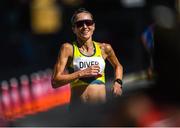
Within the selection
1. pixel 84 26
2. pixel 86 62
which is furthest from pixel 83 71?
pixel 84 26

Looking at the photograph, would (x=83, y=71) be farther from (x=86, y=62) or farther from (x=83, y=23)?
(x=83, y=23)

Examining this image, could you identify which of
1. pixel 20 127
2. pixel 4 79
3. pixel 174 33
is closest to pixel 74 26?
pixel 174 33

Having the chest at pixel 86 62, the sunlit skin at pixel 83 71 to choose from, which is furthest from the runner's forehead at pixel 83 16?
the chest at pixel 86 62

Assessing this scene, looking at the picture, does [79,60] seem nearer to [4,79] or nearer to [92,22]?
[92,22]

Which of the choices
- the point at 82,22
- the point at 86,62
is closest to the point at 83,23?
the point at 82,22

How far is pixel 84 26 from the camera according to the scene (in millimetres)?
2482

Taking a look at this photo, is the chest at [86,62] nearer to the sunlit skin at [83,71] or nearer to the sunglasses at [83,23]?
the sunlit skin at [83,71]

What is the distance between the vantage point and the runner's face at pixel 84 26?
2.45 m

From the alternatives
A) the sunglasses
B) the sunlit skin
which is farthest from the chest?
the sunglasses

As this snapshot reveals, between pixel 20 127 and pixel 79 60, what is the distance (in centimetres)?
330

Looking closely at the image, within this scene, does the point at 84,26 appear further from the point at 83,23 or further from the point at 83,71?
the point at 83,71

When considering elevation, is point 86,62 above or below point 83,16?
below

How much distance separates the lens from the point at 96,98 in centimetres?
248

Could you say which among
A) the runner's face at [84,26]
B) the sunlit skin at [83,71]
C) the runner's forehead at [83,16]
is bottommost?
the sunlit skin at [83,71]
